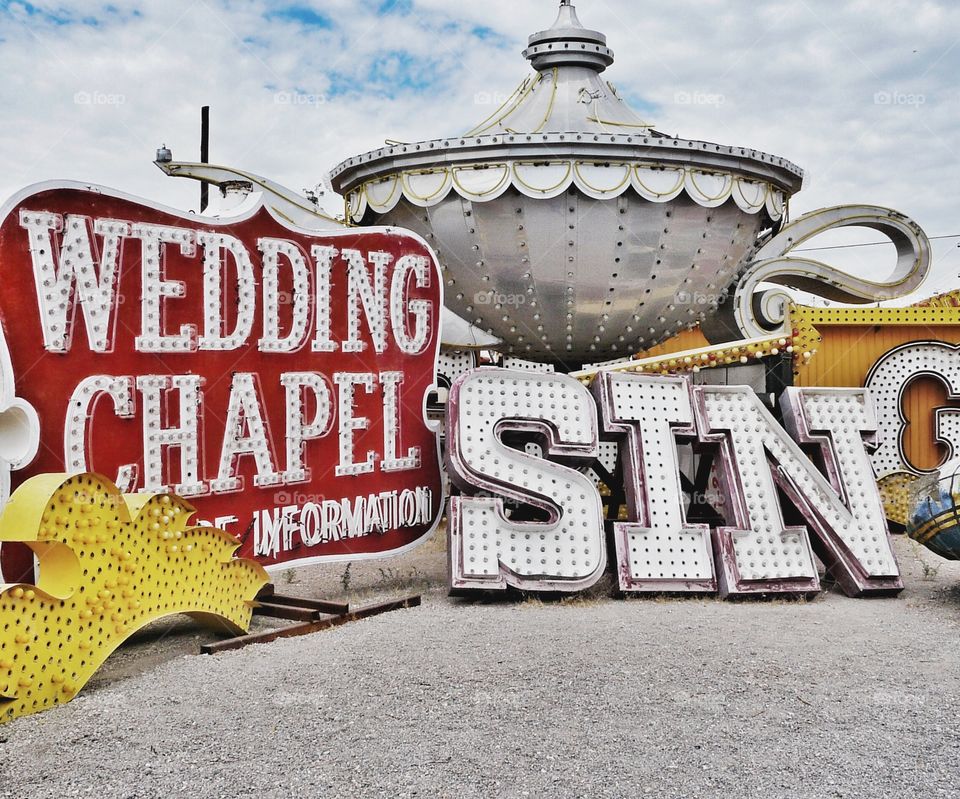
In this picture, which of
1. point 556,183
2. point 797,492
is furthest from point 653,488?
point 556,183

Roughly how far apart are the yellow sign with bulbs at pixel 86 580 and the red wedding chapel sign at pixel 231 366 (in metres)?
0.44

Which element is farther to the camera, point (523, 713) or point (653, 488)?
point (653, 488)

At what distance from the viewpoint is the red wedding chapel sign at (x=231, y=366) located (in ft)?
16.2

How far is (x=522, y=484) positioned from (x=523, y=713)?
96.7 inches

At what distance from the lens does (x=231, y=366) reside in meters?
5.83

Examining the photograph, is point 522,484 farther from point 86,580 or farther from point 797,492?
point 86,580

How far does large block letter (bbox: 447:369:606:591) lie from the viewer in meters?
6.15

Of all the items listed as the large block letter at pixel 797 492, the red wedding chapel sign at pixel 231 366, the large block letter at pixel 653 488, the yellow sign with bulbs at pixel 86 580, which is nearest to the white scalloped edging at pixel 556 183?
the red wedding chapel sign at pixel 231 366

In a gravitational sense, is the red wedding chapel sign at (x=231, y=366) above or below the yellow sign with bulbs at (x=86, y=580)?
above

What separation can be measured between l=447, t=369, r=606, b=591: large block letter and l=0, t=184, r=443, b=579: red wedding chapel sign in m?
0.58

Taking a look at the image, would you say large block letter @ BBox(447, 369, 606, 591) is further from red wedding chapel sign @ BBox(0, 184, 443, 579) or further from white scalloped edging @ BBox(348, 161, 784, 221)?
white scalloped edging @ BBox(348, 161, 784, 221)

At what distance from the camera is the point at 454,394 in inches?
255

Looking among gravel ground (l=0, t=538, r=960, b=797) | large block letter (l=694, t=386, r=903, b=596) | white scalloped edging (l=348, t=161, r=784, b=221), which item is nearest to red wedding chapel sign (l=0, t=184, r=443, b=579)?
white scalloped edging (l=348, t=161, r=784, b=221)

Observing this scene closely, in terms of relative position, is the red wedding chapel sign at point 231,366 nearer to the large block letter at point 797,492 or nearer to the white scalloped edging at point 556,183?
the white scalloped edging at point 556,183
